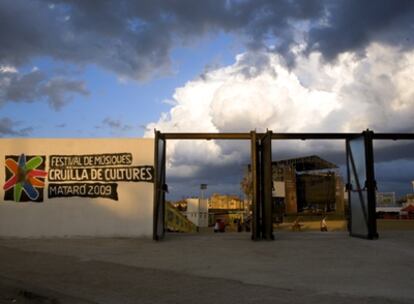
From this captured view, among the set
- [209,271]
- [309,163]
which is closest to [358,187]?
[209,271]

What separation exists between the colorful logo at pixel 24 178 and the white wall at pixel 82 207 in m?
0.16

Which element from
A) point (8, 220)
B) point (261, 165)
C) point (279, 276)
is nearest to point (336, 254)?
point (279, 276)

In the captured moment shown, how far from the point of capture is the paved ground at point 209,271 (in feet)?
27.1

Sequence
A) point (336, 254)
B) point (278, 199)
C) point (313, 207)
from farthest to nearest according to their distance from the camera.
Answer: point (313, 207), point (278, 199), point (336, 254)

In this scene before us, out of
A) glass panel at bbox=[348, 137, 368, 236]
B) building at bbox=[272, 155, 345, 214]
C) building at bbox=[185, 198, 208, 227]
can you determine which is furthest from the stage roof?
glass panel at bbox=[348, 137, 368, 236]

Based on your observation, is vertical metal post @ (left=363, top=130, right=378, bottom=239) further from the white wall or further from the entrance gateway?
the white wall

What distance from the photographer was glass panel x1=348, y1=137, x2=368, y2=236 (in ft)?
55.1

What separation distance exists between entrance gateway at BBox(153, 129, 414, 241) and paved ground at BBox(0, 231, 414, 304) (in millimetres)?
785

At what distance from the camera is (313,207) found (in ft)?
201

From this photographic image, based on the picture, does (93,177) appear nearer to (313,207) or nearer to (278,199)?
(278,199)

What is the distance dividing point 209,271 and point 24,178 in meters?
9.97

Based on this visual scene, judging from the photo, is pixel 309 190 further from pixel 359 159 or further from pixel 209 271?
pixel 209 271

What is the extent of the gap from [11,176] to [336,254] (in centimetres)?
1168

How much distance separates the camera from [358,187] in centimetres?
1714
